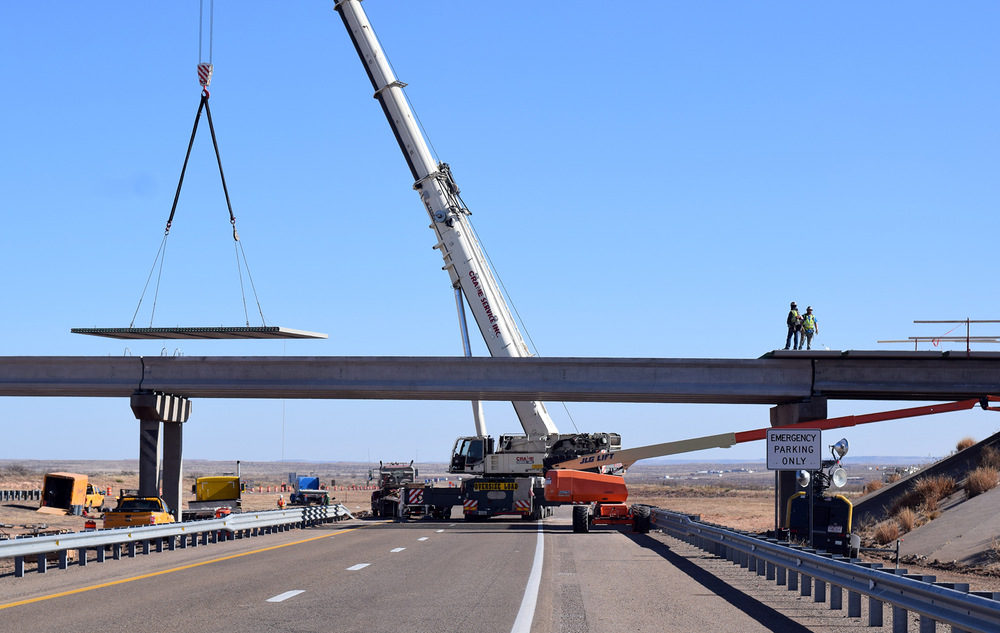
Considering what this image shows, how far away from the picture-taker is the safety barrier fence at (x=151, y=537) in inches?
727

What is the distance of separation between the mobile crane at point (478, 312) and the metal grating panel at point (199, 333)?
18.8ft

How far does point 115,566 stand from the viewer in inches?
804

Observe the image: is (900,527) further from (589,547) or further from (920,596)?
(920,596)

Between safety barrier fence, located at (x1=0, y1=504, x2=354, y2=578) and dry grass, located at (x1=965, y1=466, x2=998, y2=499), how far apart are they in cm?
1829

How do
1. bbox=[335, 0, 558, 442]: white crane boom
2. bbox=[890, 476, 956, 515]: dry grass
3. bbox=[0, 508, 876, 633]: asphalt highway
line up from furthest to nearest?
bbox=[335, 0, 558, 442]: white crane boom → bbox=[890, 476, 956, 515]: dry grass → bbox=[0, 508, 876, 633]: asphalt highway

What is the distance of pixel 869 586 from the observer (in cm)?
1259

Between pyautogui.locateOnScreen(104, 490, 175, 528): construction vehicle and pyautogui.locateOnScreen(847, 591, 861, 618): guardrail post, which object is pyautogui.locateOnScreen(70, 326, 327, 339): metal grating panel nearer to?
pyautogui.locateOnScreen(104, 490, 175, 528): construction vehicle

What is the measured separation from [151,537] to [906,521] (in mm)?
17640

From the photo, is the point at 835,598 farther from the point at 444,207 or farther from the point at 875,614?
the point at 444,207

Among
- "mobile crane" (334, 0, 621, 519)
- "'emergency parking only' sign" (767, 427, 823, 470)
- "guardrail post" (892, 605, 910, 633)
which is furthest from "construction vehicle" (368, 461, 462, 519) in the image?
"guardrail post" (892, 605, 910, 633)

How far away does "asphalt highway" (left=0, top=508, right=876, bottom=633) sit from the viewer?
1241 centimetres

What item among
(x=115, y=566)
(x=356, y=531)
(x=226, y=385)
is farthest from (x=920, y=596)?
(x=226, y=385)

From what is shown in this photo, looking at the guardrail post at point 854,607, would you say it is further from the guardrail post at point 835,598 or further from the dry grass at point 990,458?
the dry grass at point 990,458

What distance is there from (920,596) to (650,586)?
6681 mm
